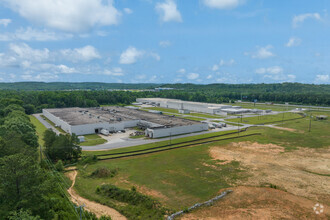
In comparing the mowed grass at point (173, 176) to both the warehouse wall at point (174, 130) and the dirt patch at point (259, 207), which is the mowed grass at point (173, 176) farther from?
the warehouse wall at point (174, 130)

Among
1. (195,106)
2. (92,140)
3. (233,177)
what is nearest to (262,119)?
(195,106)

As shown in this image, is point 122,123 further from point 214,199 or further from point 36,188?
point 36,188

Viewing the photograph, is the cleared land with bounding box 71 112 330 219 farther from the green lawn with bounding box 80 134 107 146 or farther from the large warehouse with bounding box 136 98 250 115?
the large warehouse with bounding box 136 98 250 115

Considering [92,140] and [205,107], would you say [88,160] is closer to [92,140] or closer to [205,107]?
[92,140]

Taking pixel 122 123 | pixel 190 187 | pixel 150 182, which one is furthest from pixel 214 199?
pixel 122 123

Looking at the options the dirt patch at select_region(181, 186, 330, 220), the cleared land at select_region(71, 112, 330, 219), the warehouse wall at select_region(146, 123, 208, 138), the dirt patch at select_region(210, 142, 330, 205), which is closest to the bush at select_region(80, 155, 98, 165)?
the cleared land at select_region(71, 112, 330, 219)

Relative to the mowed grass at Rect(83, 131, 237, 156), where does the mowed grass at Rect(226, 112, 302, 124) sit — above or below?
above
